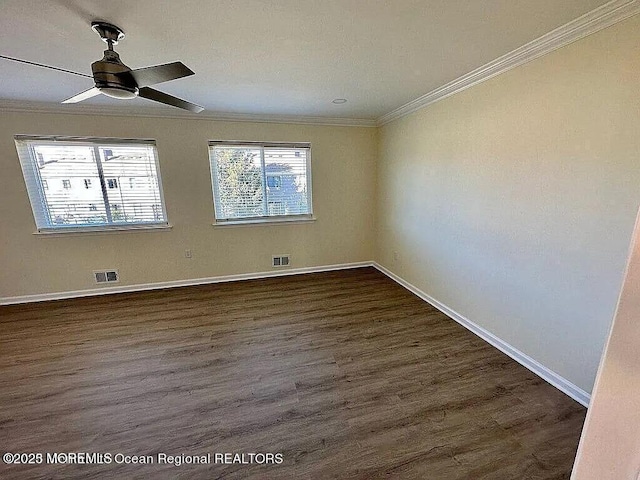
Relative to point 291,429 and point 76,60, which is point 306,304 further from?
point 76,60

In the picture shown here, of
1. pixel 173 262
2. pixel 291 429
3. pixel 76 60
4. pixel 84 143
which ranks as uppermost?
pixel 76 60

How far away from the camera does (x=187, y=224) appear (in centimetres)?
398

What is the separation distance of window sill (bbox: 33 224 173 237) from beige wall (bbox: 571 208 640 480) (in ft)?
14.0

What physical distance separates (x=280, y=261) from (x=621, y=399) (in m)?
4.18

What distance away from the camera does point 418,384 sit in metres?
2.11

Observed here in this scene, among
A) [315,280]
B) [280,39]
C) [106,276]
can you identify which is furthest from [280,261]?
[280,39]

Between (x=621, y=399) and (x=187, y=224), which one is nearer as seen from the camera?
(x=621, y=399)

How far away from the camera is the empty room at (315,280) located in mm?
1577

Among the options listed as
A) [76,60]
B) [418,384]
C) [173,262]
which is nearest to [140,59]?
[76,60]

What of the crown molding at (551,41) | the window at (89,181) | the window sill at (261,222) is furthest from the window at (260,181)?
Result: the crown molding at (551,41)

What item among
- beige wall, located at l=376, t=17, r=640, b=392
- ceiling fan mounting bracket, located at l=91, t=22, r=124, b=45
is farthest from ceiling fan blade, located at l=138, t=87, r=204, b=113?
beige wall, located at l=376, t=17, r=640, b=392

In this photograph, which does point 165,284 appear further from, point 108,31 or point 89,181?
point 108,31

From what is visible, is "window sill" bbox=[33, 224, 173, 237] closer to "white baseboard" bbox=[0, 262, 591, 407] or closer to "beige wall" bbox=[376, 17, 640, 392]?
"white baseboard" bbox=[0, 262, 591, 407]

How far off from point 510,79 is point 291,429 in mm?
2987
